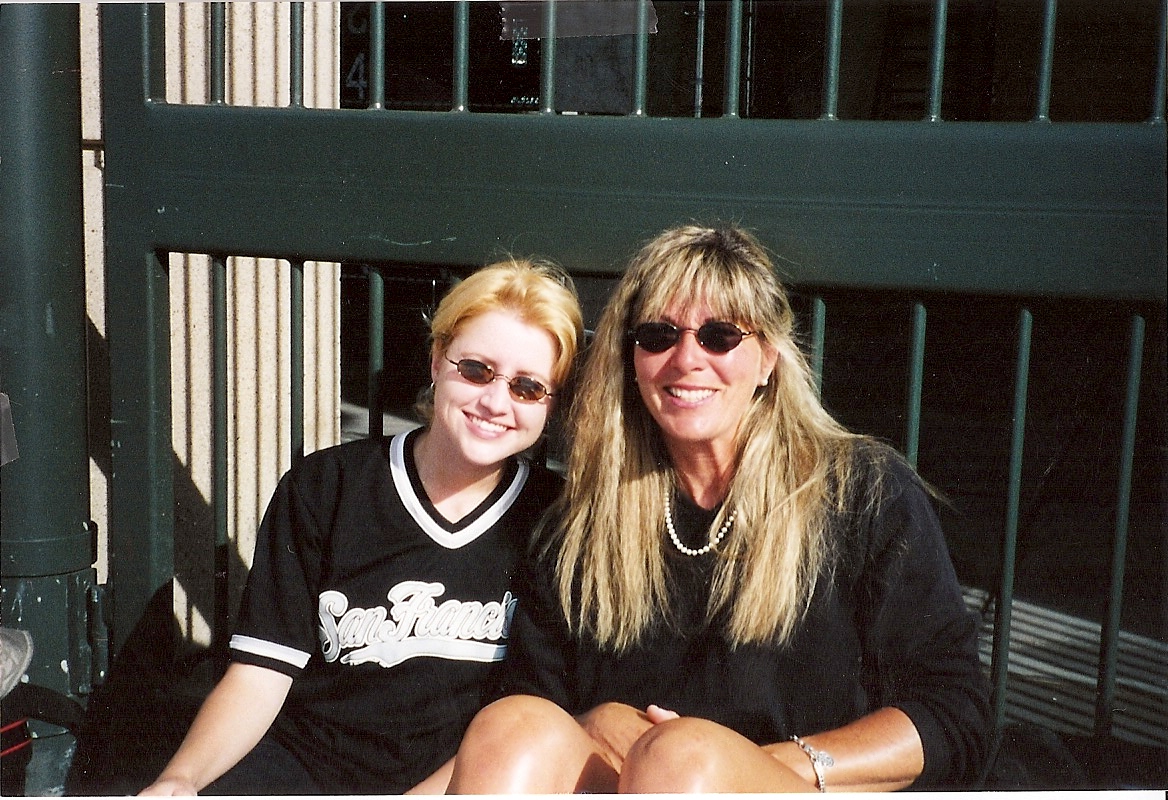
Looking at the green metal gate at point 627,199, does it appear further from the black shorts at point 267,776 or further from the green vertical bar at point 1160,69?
the black shorts at point 267,776

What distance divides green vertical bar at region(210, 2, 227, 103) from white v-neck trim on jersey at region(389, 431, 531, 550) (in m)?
1.01

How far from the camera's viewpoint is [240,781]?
2.29 metres

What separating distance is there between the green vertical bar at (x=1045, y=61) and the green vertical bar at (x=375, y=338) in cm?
146

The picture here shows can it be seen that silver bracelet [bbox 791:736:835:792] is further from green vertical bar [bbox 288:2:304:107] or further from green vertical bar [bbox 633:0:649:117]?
green vertical bar [bbox 288:2:304:107]

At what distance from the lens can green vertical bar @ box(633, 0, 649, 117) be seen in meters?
2.45

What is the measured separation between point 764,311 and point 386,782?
1195mm

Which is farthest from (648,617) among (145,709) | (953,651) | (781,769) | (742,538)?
(145,709)

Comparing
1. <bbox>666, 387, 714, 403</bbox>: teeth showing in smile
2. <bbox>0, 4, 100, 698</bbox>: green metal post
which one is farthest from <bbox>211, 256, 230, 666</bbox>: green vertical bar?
<bbox>666, 387, 714, 403</bbox>: teeth showing in smile

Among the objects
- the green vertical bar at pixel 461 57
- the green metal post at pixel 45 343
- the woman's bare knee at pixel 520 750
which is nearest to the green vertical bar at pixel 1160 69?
the green vertical bar at pixel 461 57

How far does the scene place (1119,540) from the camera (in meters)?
2.23

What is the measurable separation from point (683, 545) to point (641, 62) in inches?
40.8

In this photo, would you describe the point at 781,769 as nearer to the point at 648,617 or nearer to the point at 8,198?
the point at 648,617

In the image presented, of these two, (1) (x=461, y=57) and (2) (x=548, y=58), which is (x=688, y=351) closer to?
(2) (x=548, y=58)

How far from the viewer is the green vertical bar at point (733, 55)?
2363 mm
